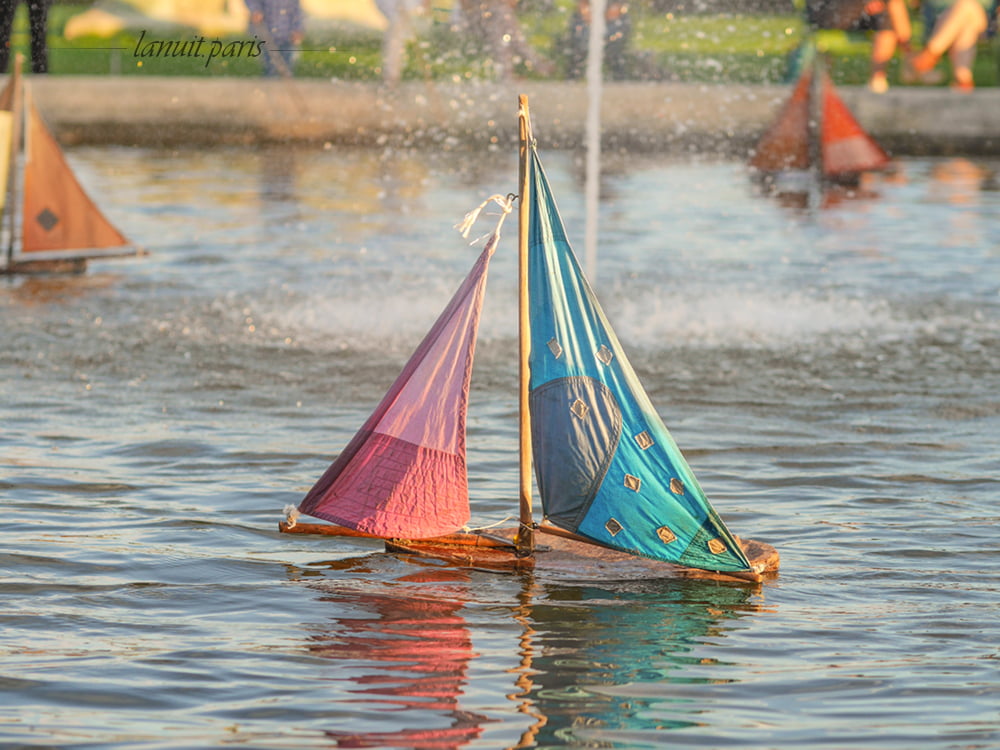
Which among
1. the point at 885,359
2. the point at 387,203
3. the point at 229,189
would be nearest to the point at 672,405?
the point at 885,359

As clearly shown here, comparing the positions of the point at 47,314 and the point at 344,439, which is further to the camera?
the point at 47,314

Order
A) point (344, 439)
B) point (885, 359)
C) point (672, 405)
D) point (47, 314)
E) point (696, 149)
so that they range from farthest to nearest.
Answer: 1. point (696, 149)
2. point (47, 314)
3. point (885, 359)
4. point (672, 405)
5. point (344, 439)

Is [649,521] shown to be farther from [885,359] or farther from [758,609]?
[885,359]

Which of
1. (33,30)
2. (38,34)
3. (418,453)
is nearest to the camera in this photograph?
(418,453)

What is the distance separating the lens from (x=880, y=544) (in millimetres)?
10555

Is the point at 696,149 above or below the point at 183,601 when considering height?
above

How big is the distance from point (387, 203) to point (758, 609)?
748 inches

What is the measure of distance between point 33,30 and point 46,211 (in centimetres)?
1205

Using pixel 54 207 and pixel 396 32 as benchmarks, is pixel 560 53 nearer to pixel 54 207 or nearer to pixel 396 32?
pixel 396 32

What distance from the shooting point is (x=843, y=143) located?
90.3ft

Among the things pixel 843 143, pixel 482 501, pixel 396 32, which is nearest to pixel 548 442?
pixel 482 501

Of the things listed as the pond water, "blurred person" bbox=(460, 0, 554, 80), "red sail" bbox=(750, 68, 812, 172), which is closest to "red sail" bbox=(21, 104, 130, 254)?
the pond water

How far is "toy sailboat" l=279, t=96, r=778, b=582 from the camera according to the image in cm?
899

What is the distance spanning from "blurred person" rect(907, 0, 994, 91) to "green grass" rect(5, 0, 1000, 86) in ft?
3.64
